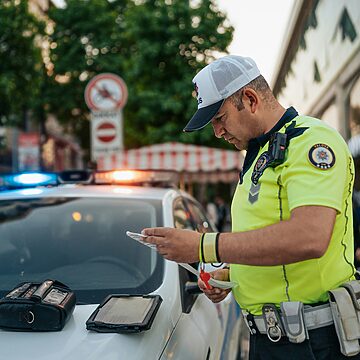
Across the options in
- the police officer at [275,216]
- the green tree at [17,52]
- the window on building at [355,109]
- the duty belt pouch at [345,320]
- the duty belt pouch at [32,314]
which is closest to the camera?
the police officer at [275,216]

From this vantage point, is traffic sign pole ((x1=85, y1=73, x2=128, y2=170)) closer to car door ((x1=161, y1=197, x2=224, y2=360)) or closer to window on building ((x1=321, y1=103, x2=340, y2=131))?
car door ((x1=161, y1=197, x2=224, y2=360))

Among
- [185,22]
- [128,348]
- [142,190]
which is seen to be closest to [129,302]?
[128,348]

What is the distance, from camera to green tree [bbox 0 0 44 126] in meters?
14.0

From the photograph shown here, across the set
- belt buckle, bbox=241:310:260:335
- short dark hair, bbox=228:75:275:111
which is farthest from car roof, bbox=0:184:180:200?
short dark hair, bbox=228:75:275:111

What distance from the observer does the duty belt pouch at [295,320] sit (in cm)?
171

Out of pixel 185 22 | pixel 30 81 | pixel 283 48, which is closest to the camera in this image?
pixel 30 81

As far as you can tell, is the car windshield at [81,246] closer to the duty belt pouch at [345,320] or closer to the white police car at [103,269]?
the white police car at [103,269]

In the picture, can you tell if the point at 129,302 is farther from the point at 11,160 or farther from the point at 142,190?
the point at 11,160

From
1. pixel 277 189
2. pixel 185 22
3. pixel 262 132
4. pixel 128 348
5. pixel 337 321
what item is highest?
pixel 185 22

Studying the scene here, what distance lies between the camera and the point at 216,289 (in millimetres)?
2062

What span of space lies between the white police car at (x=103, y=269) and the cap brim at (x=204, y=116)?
708 millimetres

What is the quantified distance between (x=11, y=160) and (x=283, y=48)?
546 inches

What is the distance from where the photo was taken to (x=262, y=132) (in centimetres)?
178

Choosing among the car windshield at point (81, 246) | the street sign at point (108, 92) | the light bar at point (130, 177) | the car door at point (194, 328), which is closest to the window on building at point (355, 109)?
the street sign at point (108, 92)
